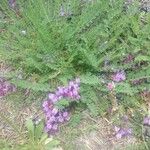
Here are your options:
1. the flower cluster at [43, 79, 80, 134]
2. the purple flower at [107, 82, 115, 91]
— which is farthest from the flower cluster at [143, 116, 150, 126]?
the flower cluster at [43, 79, 80, 134]

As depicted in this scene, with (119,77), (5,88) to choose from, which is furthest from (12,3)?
(119,77)

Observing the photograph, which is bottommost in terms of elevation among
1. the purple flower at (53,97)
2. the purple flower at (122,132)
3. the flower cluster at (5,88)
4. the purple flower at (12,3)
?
the purple flower at (122,132)

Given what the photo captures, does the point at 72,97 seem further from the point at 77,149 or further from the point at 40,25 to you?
the point at 40,25

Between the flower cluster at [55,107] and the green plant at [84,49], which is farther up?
the green plant at [84,49]

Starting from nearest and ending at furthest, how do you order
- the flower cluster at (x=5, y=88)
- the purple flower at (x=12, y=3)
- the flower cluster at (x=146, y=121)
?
the flower cluster at (x=146, y=121) → the flower cluster at (x=5, y=88) → the purple flower at (x=12, y=3)

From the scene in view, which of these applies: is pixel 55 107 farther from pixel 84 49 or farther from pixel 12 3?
pixel 12 3

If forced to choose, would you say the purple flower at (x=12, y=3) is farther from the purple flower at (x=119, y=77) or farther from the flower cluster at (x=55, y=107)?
the purple flower at (x=119, y=77)

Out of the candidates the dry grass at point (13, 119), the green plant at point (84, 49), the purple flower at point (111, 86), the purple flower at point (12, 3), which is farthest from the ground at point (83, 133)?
the purple flower at point (12, 3)
